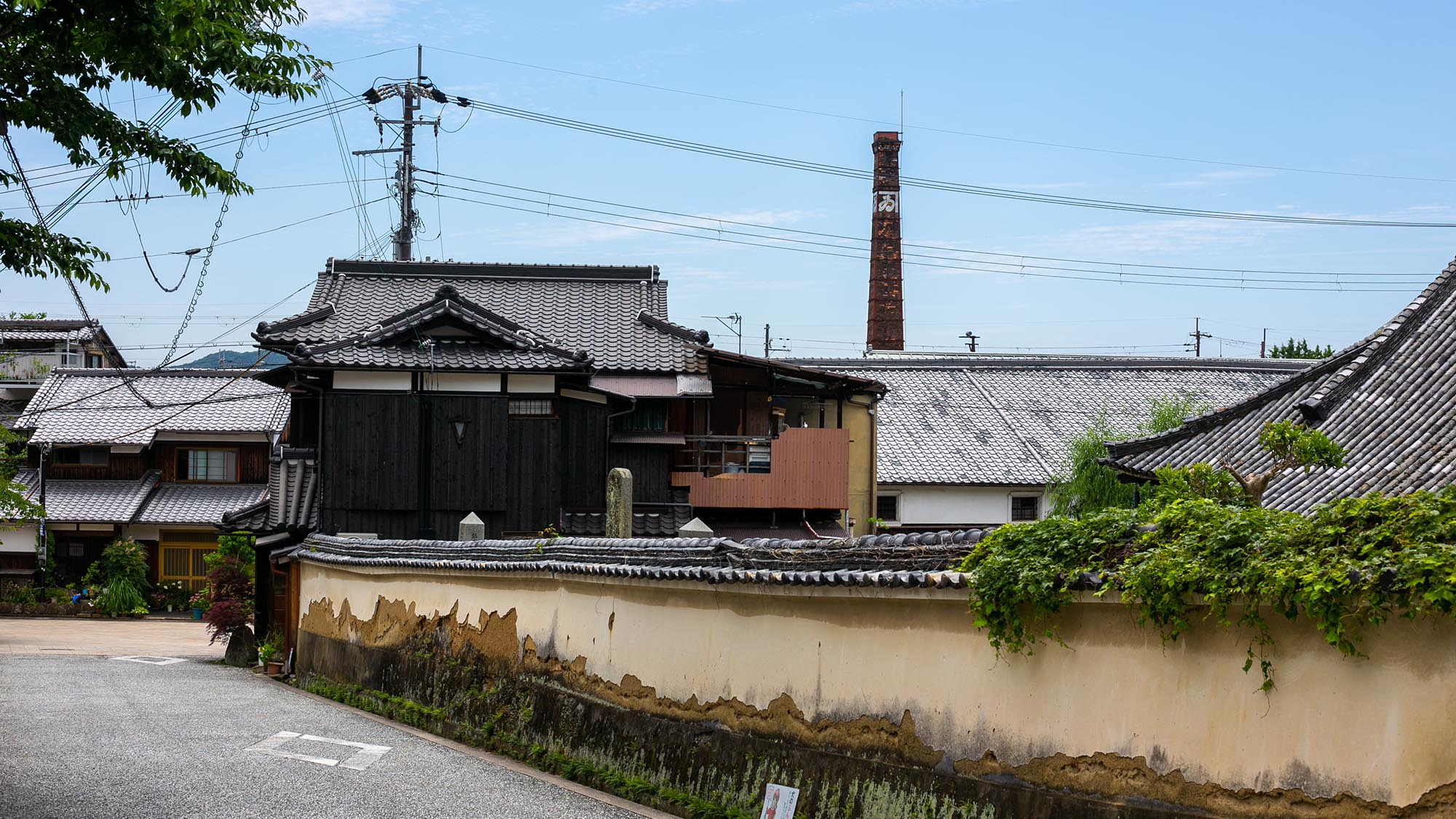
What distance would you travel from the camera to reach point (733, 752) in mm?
11297

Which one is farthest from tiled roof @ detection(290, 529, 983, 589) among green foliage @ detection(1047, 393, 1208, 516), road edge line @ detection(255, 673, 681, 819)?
green foliage @ detection(1047, 393, 1208, 516)

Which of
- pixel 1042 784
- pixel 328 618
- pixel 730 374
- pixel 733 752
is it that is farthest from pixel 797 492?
pixel 1042 784

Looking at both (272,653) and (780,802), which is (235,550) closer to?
(272,653)

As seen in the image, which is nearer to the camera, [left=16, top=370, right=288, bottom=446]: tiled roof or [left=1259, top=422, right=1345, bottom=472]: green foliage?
[left=1259, top=422, right=1345, bottom=472]: green foliage

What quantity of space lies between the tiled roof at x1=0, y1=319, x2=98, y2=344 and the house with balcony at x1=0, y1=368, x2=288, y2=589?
5.99 metres

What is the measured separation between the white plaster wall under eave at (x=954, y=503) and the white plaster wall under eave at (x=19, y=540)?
2811 cm

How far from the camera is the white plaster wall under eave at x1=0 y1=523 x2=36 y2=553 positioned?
43938mm

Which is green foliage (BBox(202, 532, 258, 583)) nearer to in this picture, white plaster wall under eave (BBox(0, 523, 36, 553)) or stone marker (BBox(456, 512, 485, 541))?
white plaster wall under eave (BBox(0, 523, 36, 553))

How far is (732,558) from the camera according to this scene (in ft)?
39.2

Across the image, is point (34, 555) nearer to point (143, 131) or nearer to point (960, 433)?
point (960, 433)

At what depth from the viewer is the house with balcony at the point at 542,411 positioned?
84.4ft

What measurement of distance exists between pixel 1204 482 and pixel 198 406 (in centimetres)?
4220

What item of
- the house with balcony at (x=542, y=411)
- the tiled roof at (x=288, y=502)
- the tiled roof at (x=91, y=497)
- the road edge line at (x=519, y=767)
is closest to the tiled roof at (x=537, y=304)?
the house with balcony at (x=542, y=411)

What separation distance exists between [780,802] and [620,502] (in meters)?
8.18
